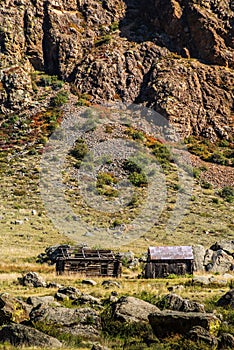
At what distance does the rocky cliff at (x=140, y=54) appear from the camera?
8806 centimetres

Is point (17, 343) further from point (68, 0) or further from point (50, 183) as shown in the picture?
point (68, 0)

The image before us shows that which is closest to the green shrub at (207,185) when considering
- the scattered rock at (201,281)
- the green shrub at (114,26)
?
the green shrub at (114,26)

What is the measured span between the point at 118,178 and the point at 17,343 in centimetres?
5667

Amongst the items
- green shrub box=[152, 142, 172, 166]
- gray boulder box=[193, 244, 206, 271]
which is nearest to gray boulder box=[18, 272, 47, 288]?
gray boulder box=[193, 244, 206, 271]

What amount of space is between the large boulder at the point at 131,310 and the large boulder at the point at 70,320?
76cm

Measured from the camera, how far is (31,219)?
52438mm

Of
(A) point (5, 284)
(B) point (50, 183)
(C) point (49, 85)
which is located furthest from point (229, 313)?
(C) point (49, 85)

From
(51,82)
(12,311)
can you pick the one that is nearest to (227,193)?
(51,82)

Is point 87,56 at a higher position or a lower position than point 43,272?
higher

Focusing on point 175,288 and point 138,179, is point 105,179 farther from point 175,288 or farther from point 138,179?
point 175,288

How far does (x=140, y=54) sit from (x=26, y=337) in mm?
84734

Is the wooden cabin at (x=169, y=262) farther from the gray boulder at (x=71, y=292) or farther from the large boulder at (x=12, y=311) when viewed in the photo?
the large boulder at (x=12, y=311)

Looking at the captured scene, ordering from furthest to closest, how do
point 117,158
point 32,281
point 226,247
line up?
1. point 117,158
2. point 226,247
3. point 32,281

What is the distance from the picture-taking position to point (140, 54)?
310 ft
